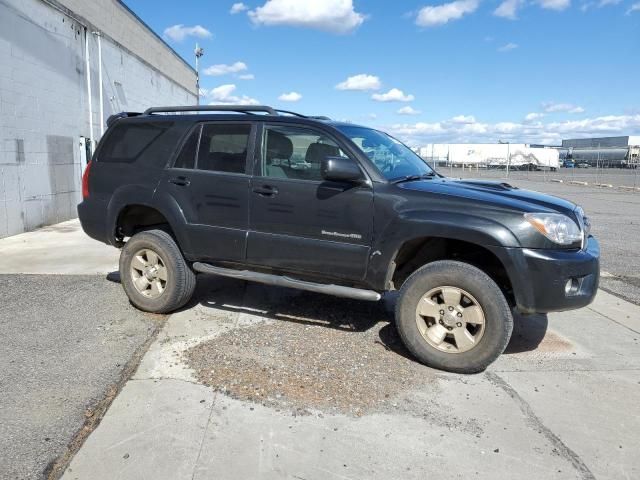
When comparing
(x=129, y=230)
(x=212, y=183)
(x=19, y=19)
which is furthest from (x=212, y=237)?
(x=19, y=19)

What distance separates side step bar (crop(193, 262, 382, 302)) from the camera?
438 centimetres

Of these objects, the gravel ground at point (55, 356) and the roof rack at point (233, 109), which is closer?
the gravel ground at point (55, 356)

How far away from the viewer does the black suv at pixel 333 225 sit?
13.0ft

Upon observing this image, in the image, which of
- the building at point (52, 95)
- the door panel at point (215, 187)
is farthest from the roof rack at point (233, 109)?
the building at point (52, 95)

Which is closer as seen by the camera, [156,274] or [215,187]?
[215,187]

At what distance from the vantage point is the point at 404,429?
10.7 ft

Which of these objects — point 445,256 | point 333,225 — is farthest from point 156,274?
point 445,256

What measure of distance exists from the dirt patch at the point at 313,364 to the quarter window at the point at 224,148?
1.54 meters

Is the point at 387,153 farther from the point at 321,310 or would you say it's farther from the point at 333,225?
the point at 321,310

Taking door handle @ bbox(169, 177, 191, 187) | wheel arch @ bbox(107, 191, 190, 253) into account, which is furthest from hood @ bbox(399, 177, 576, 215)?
wheel arch @ bbox(107, 191, 190, 253)

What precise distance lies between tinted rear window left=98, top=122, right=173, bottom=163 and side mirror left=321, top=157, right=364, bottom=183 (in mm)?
1960

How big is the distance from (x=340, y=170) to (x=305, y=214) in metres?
0.53

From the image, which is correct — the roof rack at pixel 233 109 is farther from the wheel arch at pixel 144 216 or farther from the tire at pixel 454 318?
the tire at pixel 454 318

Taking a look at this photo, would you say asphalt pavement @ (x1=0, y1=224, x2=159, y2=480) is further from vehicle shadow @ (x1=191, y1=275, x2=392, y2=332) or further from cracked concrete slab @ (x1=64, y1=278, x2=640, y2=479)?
vehicle shadow @ (x1=191, y1=275, x2=392, y2=332)
